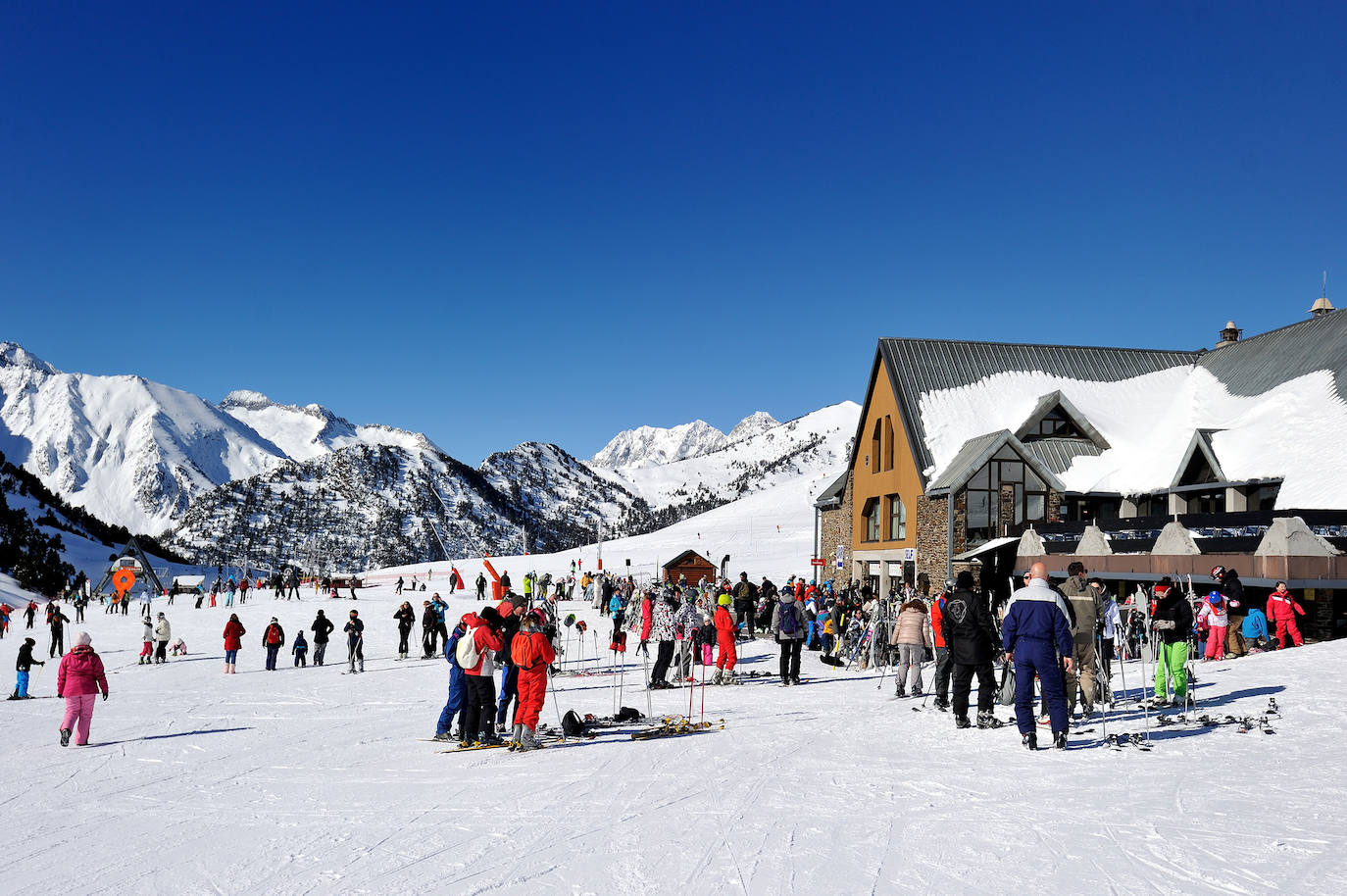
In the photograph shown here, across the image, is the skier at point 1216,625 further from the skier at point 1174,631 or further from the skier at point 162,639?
the skier at point 162,639

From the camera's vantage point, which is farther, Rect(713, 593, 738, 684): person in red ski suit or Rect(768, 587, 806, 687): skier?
Rect(768, 587, 806, 687): skier

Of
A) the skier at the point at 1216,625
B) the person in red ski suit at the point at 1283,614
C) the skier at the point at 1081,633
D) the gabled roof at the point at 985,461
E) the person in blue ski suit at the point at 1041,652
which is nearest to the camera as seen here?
the person in blue ski suit at the point at 1041,652

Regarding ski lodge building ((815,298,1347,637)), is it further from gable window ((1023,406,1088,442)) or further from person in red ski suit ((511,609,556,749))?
person in red ski suit ((511,609,556,749))

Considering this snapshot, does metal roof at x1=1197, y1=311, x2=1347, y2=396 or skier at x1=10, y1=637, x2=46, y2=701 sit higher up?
metal roof at x1=1197, y1=311, x2=1347, y2=396

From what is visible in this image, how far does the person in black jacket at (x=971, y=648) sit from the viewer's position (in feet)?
34.9

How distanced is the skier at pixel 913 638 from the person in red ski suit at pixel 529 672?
17.2 feet

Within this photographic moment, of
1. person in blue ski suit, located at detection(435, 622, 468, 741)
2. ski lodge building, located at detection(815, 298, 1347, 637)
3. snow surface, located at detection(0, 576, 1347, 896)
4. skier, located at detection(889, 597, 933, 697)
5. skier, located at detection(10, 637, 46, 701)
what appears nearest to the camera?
snow surface, located at detection(0, 576, 1347, 896)

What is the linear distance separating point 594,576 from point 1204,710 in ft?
134

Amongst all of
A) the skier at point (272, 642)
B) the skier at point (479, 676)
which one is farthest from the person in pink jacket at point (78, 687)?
the skier at point (272, 642)

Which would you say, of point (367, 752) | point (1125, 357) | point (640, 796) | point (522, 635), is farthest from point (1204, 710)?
point (1125, 357)

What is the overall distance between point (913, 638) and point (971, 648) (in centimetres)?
278

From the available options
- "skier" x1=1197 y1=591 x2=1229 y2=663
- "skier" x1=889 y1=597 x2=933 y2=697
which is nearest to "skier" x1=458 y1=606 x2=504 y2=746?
"skier" x1=889 y1=597 x2=933 y2=697

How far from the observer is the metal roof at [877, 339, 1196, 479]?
121ft

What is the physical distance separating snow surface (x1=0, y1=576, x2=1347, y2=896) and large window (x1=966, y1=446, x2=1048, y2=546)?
17698 millimetres
